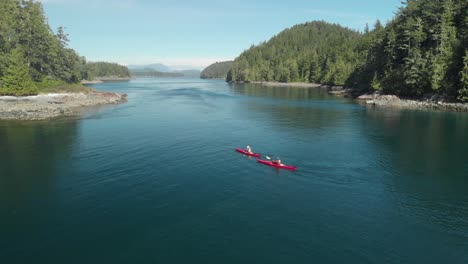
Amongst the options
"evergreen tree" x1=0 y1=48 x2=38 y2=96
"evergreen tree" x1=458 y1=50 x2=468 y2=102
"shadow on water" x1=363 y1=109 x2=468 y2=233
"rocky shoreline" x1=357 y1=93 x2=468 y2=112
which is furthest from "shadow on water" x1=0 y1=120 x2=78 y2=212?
"evergreen tree" x1=458 y1=50 x2=468 y2=102

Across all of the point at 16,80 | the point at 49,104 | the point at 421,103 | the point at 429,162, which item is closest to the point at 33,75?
the point at 16,80

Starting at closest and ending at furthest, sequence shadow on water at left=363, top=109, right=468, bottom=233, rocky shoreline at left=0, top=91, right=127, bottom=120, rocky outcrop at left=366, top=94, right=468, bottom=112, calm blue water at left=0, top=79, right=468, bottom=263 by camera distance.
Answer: calm blue water at left=0, top=79, right=468, bottom=263
shadow on water at left=363, top=109, right=468, bottom=233
rocky shoreline at left=0, top=91, right=127, bottom=120
rocky outcrop at left=366, top=94, right=468, bottom=112

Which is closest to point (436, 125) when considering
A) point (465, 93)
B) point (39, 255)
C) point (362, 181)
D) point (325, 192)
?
point (465, 93)

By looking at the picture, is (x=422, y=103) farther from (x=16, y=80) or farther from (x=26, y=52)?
(x=26, y=52)

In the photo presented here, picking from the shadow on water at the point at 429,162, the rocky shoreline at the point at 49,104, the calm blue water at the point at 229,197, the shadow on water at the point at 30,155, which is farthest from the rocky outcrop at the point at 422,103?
the shadow on water at the point at 30,155

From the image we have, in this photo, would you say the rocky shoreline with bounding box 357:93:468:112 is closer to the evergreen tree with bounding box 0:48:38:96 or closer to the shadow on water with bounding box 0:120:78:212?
the shadow on water with bounding box 0:120:78:212
